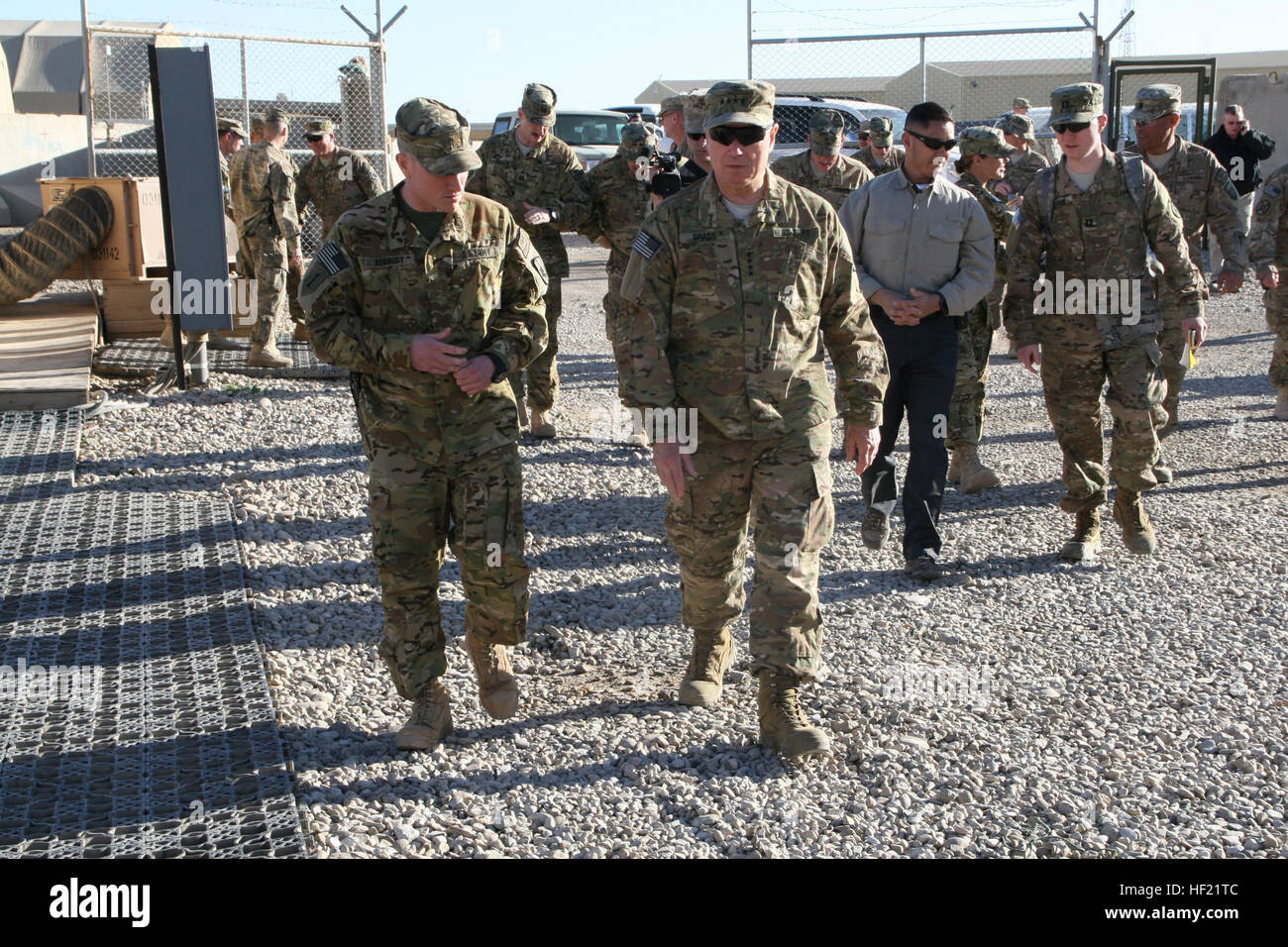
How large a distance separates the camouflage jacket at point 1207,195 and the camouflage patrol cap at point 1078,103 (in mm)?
2024

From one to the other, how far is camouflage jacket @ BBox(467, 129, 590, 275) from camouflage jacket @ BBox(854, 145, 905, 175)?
307cm

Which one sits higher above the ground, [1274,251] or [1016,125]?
[1016,125]

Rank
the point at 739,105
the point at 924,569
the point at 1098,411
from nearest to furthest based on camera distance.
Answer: the point at 739,105
the point at 924,569
the point at 1098,411

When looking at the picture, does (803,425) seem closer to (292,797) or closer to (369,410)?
(369,410)

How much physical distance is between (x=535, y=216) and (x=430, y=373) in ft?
12.7

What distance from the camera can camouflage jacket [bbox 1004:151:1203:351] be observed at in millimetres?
5582

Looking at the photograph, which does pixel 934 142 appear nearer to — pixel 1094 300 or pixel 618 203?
pixel 1094 300

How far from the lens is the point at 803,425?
3.88 meters

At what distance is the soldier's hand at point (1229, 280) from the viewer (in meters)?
7.27

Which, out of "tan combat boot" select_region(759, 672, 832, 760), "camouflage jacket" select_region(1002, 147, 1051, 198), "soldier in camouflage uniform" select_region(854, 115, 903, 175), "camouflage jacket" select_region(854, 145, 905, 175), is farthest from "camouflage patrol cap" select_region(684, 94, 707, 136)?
"camouflage jacket" select_region(1002, 147, 1051, 198)

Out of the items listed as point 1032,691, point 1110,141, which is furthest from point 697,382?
point 1110,141

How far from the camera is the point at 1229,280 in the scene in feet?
23.9

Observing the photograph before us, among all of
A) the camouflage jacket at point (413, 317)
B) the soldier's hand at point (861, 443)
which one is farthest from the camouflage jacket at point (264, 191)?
the soldier's hand at point (861, 443)

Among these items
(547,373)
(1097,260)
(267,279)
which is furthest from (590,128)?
(1097,260)
